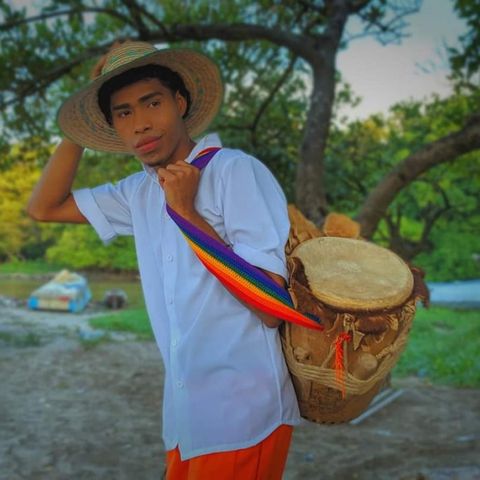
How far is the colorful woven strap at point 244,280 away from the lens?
4.54 feet

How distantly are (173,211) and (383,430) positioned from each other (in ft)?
12.9

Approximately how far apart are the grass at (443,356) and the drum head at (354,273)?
366 cm

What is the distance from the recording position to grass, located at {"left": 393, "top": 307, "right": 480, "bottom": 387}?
270 inches

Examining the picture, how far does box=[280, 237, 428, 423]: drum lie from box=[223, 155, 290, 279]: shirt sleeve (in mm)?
101

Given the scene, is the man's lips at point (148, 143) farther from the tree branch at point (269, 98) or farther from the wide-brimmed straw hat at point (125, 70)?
the tree branch at point (269, 98)

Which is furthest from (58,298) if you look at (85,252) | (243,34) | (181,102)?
(181,102)

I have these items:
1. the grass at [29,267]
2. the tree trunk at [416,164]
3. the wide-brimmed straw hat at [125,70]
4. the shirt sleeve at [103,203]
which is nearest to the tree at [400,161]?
the tree trunk at [416,164]

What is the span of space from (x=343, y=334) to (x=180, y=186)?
0.56 meters

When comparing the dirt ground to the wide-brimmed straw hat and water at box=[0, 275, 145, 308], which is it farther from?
water at box=[0, 275, 145, 308]

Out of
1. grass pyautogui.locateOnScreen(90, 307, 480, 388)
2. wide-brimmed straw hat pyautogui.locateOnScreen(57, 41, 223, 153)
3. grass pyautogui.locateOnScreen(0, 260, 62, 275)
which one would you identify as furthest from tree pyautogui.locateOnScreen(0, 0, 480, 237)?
grass pyautogui.locateOnScreen(0, 260, 62, 275)

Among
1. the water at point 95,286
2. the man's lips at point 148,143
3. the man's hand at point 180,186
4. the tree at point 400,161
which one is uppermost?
the man's lips at point 148,143

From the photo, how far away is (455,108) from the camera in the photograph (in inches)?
250

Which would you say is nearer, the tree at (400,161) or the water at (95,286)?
the tree at (400,161)

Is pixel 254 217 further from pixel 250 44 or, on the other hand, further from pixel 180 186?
pixel 250 44
